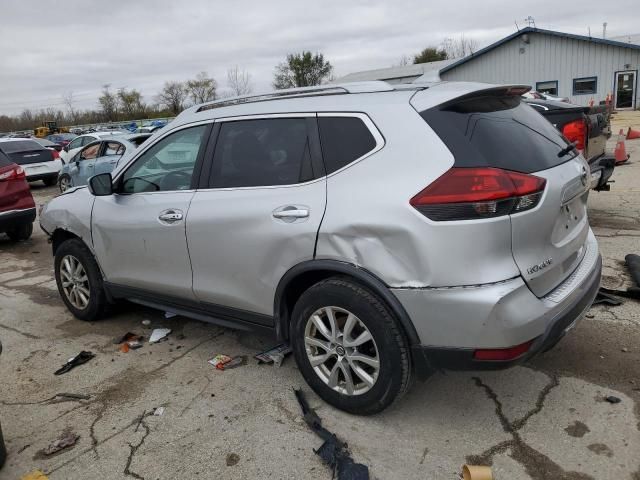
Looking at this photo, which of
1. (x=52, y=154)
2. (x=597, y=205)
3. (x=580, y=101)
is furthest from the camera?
(x=580, y=101)

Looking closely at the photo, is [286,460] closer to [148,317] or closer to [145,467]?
[145,467]

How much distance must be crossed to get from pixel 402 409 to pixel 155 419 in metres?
1.46

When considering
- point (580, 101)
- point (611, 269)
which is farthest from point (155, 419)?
point (580, 101)

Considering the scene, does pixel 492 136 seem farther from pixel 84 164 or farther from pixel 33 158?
pixel 33 158

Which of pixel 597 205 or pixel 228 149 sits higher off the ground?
pixel 228 149

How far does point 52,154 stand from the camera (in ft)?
→ 56.5

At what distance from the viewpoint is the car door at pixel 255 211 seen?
2.99 metres

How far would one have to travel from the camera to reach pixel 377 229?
265cm

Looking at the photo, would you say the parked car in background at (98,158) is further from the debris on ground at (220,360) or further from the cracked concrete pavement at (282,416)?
the debris on ground at (220,360)

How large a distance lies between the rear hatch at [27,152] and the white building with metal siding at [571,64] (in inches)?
→ 845

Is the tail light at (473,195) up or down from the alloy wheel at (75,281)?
up

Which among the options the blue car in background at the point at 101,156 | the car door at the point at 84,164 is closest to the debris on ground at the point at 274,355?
the blue car in background at the point at 101,156

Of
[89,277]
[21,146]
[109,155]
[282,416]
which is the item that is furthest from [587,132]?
[21,146]

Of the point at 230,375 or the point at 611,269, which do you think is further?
the point at 611,269
